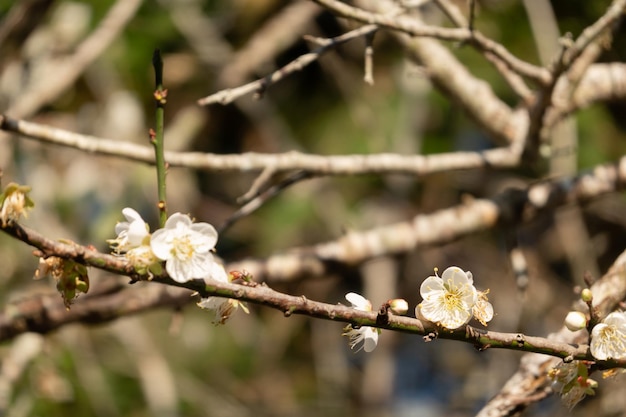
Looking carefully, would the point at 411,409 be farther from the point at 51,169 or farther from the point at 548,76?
the point at 548,76

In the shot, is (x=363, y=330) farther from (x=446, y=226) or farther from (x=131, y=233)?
(x=446, y=226)

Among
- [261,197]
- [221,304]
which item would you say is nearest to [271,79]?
[261,197]

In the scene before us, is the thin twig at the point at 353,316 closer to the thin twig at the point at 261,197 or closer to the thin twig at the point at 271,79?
the thin twig at the point at 271,79

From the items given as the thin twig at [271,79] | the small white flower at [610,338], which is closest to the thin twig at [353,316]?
the small white flower at [610,338]

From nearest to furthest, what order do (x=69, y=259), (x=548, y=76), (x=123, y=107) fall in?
(x=69, y=259)
(x=548, y=76)
(x=123, y=107)

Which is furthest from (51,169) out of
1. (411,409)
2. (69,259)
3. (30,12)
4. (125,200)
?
(69,259)
